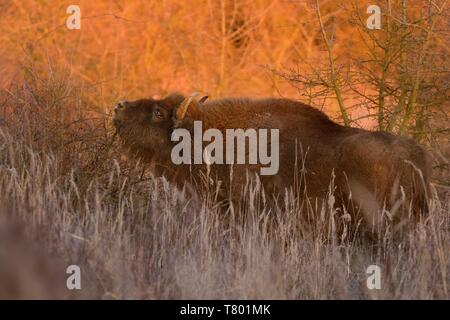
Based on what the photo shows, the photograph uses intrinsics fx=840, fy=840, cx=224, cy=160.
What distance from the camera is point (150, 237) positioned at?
7.96 meters

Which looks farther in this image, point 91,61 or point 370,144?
point 91,61

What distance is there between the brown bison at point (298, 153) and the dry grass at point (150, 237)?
220 millimetres

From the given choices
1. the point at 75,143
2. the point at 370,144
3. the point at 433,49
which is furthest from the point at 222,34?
the point at 370,144

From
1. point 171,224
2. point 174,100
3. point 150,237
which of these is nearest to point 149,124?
point 174,100

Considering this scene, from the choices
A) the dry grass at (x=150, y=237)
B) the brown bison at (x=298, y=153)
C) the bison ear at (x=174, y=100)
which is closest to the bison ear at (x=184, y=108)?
the brown bison at (x=298, y=153)

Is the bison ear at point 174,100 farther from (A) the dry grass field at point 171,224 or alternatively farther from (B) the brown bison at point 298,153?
(A) the dry grass field at point 171,224

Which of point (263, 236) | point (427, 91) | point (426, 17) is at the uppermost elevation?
point (426, 17)

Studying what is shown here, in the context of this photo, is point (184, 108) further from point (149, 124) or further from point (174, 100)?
point (149, 124)

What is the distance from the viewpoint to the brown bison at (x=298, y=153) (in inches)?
314

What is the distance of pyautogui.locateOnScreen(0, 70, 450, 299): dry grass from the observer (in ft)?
21.4

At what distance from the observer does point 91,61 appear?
19266 millimetres

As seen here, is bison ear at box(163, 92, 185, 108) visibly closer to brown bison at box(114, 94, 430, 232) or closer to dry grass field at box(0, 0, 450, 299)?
brown bison at box(114, 94, 430, 232)
